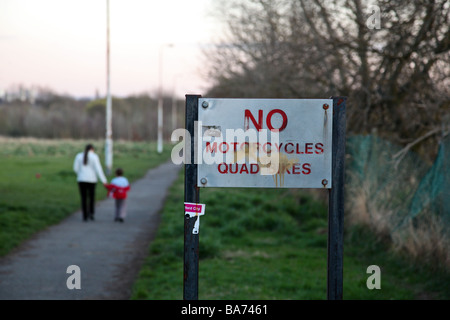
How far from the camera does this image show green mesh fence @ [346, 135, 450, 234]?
8.10 m

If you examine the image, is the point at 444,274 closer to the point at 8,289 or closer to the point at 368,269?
the point at 368,269

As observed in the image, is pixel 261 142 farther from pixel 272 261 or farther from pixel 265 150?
pixel 272 261

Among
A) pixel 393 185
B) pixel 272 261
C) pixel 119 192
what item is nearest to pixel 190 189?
pixel 272 261

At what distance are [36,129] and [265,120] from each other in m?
95.2

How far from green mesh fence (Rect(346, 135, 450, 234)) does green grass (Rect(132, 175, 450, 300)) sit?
18.7 inches

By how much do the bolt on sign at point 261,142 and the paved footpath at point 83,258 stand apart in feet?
12.4

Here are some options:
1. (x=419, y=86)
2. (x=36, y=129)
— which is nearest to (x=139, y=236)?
(x=419, y=86)

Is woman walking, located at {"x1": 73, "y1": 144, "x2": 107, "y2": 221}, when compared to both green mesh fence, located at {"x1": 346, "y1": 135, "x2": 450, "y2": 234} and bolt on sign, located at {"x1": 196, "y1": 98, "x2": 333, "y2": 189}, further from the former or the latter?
bolt on sign, located at {"x1": 196, "y1": 98, "x2": 333, "y2": 189}

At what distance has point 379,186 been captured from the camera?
35.2 ft

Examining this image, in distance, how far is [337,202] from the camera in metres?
4.08
